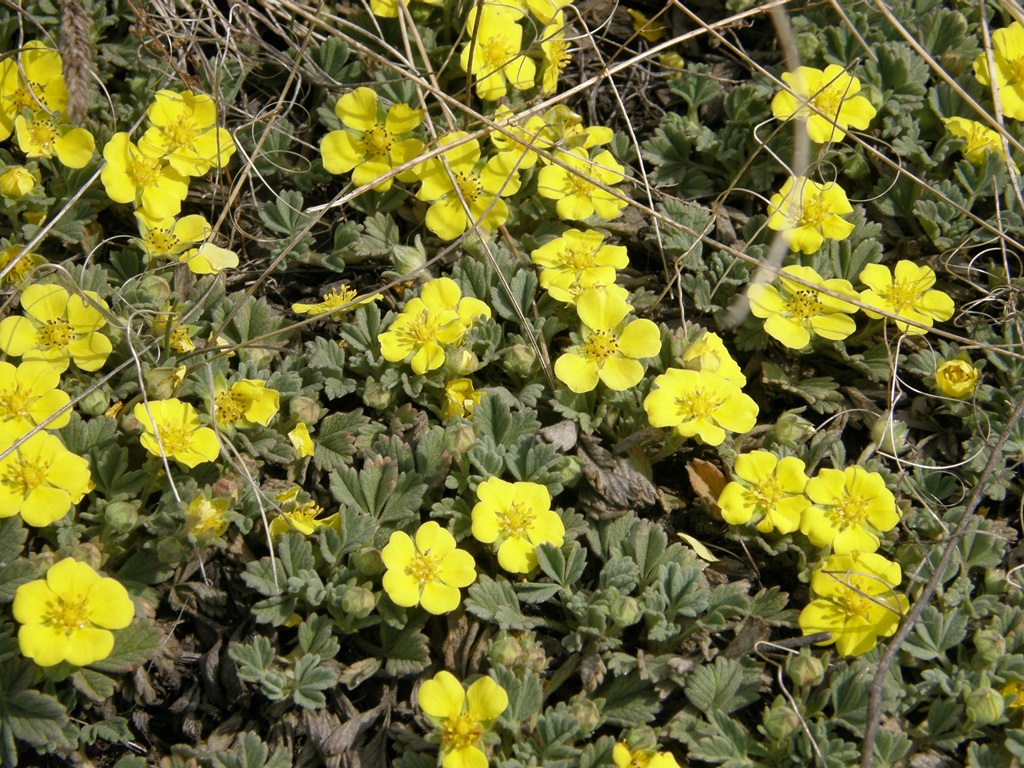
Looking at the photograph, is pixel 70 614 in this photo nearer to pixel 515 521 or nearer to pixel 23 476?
pixel 23 476

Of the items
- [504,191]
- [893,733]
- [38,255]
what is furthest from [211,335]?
[893,733]

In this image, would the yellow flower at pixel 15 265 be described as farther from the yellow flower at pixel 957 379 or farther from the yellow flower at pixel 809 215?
the yellow flower at pixel 957 379

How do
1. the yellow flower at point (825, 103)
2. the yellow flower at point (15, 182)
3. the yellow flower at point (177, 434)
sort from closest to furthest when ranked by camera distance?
the yellow flower at point (177, 434) → the yellow flower at point (15, 182) → the yellow flower at point (825, 103)

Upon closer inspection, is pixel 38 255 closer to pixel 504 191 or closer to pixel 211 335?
pixel 211 335

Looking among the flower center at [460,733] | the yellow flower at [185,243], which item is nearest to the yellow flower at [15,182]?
the yellow flower at [185,243]

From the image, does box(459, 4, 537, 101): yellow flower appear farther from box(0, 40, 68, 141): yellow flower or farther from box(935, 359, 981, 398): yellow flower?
box(935, 359, 981, 398): yellow flower

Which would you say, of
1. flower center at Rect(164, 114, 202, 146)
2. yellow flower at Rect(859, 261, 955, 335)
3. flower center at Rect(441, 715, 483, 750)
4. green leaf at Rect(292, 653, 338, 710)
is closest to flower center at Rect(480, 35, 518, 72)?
flower center at Rect(164, 114, 202, 146)
